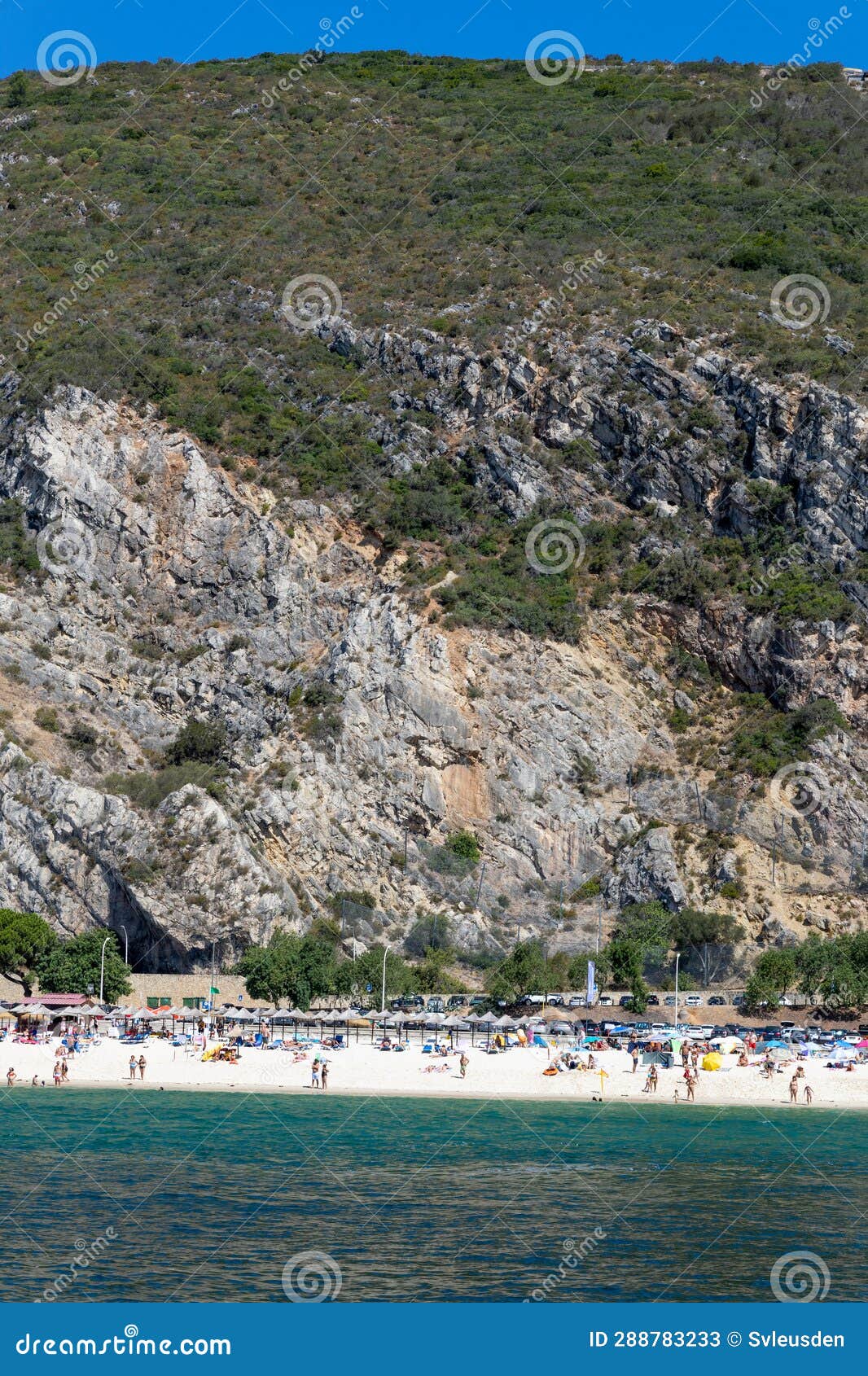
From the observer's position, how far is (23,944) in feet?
226

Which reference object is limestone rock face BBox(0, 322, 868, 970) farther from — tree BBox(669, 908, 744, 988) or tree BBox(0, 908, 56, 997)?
tree BBox(0, 908, 56, 997)

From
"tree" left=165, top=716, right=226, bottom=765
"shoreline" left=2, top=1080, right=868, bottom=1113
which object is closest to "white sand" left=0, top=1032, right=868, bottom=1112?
"shoreline" left=2, top=1080, right=868, bottom=1113

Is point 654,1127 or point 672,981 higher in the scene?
point 672,981

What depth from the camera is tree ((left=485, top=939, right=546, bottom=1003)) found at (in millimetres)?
68188

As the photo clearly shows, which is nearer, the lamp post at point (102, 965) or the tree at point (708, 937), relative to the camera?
the lamp post at point (102, 965)

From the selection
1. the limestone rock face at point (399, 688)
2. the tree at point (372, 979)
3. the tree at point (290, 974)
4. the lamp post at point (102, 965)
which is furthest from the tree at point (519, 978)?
the lamp post at point (102, 965)

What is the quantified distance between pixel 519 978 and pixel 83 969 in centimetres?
2005

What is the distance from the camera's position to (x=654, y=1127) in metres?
45.8

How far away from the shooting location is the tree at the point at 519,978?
68188mm

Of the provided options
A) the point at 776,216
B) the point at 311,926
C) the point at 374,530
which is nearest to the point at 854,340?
the point at 776,216

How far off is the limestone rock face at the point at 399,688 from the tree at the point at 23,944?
3.10 m

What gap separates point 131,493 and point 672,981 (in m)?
43.8

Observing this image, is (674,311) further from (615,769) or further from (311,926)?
(311,926)

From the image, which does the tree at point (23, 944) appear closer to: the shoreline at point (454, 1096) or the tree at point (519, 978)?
the shoreline at point (454, 1096)
